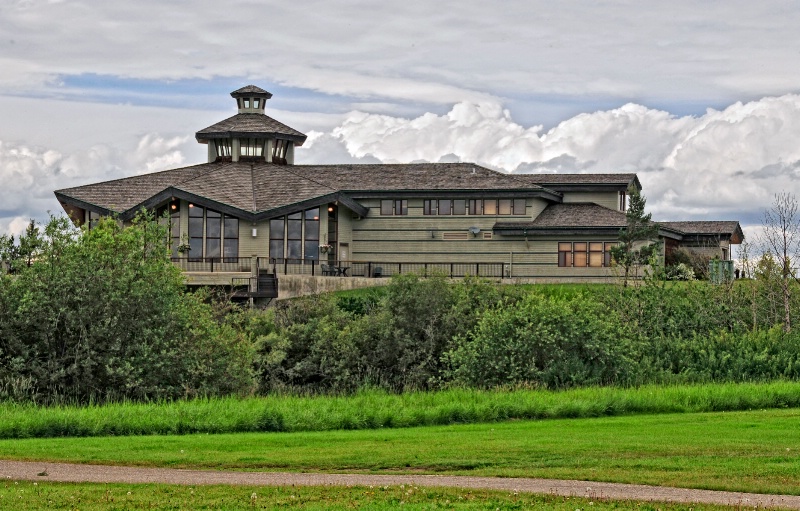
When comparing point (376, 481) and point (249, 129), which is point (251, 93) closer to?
point (249, 129)

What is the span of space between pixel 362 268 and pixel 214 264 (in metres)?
8.25

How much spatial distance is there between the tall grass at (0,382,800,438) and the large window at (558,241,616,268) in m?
30.0

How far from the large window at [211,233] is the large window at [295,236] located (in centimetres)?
198

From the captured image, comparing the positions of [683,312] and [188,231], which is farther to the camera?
[188,231]

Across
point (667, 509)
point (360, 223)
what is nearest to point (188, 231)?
point (360, 223)

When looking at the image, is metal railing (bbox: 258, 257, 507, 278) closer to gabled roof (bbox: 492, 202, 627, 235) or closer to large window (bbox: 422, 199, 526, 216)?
gabled roof (bbox: 492, 202, 627, 235)

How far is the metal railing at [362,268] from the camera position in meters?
57.6

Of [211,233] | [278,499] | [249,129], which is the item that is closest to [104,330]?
[278,499]

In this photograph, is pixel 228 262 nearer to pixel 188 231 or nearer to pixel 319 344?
pixel 188 231

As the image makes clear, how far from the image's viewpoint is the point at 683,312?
129 ft

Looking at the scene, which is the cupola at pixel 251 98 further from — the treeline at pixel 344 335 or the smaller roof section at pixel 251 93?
the treeline at pixel 344 335

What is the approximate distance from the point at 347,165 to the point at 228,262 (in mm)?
13241

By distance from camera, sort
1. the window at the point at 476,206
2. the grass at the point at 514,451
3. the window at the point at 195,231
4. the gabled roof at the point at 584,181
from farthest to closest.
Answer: the gabled roof at the point at 584,181
the window at the point at 476,206
the window at the point at 195,231
the grass at the point at 514,451

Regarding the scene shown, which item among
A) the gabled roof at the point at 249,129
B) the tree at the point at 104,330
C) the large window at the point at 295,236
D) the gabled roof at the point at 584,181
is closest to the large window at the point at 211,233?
the large window at the point at 295,236
